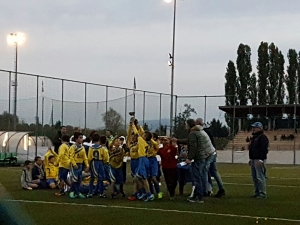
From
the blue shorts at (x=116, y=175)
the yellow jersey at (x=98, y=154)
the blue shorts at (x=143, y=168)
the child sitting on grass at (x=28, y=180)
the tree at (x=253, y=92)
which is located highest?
the tree at (x=253, y=92)

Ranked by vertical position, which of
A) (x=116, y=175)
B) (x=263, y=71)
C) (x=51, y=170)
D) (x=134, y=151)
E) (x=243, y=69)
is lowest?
(x=51, y=170)

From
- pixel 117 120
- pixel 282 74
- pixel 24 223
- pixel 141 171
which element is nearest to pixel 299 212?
pixel 141 171

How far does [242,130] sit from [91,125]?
20466 mm

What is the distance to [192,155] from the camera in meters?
13.8

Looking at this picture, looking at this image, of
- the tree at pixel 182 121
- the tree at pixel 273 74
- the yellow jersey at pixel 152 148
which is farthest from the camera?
the tree at pixel 273 74

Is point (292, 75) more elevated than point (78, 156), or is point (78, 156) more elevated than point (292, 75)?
point (292, 75)

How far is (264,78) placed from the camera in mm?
71438

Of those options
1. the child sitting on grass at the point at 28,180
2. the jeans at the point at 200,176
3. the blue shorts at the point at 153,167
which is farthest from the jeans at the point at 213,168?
the child sitting on grass at the point at 28,180

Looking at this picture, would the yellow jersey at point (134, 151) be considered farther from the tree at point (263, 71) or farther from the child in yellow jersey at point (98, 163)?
the tree at point (263, 71)

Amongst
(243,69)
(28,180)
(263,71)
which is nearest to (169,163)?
(28,180)

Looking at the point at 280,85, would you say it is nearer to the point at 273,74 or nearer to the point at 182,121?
the point at 273,74

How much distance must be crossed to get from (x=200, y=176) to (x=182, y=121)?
29332 mm

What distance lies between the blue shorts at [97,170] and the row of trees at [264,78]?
181ft

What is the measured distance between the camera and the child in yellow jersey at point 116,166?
15195 mm
